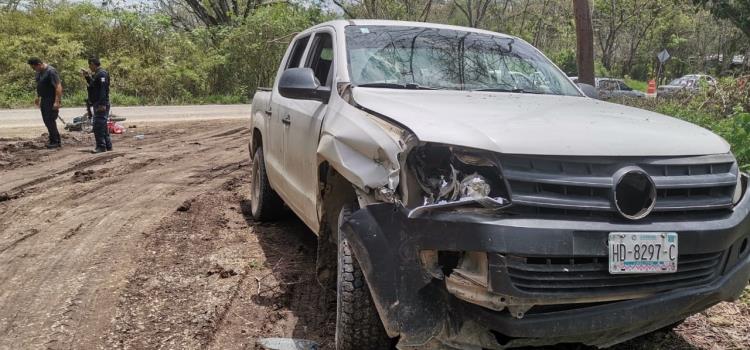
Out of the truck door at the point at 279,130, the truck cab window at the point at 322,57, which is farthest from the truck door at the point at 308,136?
the truck door at the point at 279,130

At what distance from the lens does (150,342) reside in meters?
3.35

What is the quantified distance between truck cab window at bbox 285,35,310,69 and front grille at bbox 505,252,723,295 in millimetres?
3261

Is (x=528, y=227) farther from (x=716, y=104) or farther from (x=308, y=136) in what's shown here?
(x=716, y=104)

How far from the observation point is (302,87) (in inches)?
147

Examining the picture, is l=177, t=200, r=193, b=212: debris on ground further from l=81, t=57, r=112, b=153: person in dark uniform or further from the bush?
the bush

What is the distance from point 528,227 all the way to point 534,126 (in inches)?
21.1

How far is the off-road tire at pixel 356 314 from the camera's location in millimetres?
2789

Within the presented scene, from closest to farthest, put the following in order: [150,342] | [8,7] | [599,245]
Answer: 1. [599,245]
2. [150,342]
3. [8,7]

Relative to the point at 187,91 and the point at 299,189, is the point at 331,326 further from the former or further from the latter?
the point at 187,91

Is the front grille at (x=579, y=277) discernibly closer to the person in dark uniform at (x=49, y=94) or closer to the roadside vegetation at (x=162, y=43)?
the person in dark uniform at (x=49, y=94)

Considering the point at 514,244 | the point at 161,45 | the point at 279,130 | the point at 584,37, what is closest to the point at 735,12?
the point at 584,37

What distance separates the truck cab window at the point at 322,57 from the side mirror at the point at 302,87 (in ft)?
0.85

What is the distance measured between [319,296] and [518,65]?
2.09 metres

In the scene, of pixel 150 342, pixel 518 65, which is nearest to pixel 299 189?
pixel 150 342
